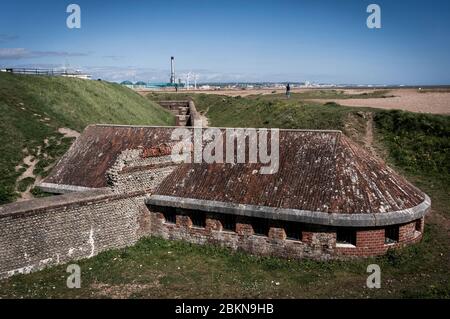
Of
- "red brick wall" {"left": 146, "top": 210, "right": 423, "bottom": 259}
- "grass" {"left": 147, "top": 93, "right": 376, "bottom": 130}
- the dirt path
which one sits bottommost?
"red brick wall" {"left": 146, "top": 210, "right": 423, "bottom": 259}

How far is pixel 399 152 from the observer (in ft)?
89.1

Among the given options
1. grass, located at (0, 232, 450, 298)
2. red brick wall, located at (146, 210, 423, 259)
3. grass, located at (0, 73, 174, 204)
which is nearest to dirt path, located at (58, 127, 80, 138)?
grass, located at (0, 73, 174, 204)

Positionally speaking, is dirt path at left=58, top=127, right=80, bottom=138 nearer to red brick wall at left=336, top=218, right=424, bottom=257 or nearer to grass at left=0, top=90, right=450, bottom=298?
grass at left=0, top=90, right=450, bottom=298

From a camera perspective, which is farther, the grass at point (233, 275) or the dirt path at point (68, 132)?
the dirt path at point (68, 132)

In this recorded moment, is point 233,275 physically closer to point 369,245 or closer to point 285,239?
point 285,239

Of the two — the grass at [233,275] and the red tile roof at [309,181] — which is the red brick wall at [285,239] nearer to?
the grass at [233,275]

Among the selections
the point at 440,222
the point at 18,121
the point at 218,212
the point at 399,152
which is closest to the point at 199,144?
the point at 218,212

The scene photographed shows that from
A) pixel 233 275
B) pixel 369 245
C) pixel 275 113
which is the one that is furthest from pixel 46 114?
pixel 369 245

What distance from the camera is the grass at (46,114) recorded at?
25500 mm

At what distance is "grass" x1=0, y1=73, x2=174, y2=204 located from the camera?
1004 inches

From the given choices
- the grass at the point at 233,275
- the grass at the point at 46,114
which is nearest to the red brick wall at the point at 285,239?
the grass at the point at 233,275

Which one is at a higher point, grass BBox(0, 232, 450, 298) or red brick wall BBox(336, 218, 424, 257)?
red brick wall BBox(336, 218, 424, 257)

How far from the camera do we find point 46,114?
32094 millimetres
